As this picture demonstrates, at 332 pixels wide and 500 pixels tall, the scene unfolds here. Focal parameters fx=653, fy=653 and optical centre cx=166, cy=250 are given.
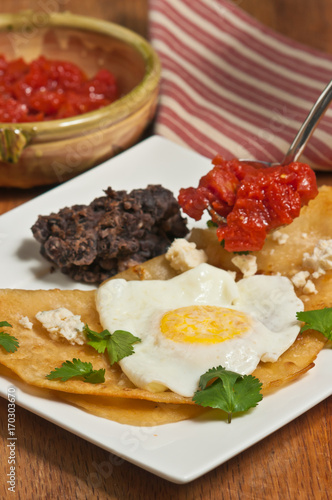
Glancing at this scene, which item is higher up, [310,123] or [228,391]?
[310,123]

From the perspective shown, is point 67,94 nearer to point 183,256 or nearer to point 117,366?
point 183,256

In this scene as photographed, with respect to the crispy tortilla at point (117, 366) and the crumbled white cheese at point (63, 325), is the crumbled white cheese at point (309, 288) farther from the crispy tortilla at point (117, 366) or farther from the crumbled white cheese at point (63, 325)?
the crumbled white cheese at point (63, 325)

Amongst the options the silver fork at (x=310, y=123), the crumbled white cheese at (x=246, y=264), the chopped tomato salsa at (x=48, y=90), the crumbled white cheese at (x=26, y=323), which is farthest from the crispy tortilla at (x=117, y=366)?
the chopped tomato salsa at (x=48, y=90)

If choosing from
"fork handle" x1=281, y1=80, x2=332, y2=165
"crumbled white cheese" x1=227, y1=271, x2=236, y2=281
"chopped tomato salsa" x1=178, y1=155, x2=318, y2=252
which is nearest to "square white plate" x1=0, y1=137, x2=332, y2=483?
"crumbled white cheese" x1=227, y1=271, x2=236, y2=281

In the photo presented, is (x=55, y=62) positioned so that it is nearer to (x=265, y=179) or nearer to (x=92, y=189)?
(x=92, y=189)

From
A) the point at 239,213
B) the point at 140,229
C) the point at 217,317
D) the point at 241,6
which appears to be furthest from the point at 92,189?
the point at 241,6

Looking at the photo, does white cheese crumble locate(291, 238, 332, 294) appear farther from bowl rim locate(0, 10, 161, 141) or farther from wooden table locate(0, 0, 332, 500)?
bowl rim locate(0, 10, 161, 141)

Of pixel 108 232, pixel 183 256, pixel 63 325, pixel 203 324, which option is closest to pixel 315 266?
pixel 183 256
